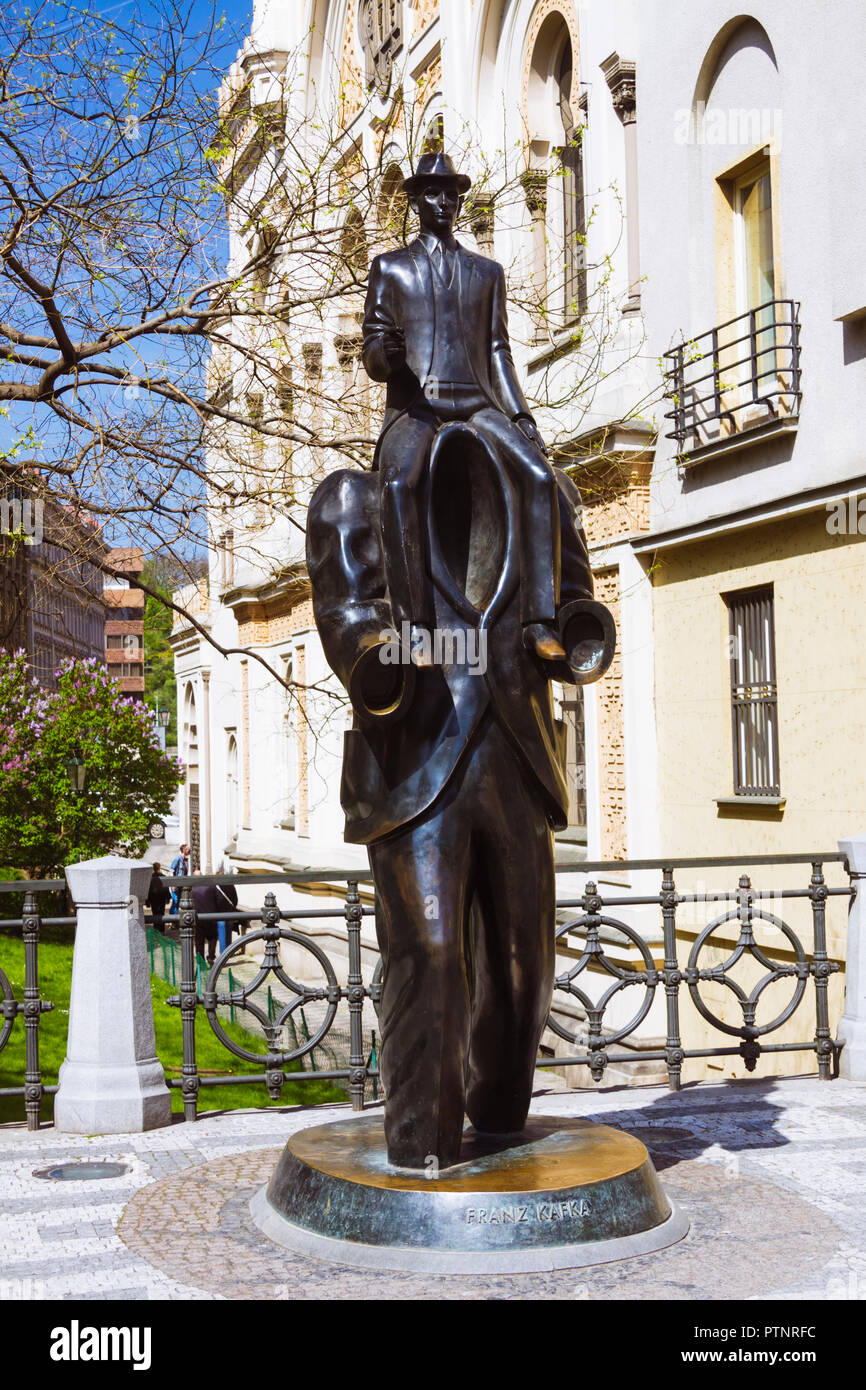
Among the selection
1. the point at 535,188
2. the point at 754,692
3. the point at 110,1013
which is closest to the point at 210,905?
the point at 754,692

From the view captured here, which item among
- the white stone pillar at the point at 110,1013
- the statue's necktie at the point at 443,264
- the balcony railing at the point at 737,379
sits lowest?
the white stone pillar at the point at 110,1013

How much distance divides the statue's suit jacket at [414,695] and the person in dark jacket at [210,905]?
13151mm

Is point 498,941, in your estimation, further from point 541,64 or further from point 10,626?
point 541,64

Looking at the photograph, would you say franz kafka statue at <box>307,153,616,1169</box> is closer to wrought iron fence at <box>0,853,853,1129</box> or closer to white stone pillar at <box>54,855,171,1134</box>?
wrought iron fence at <box>0,853,853,1129</box>

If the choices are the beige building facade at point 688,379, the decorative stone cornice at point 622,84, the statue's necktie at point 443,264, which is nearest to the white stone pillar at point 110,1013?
the statue's necktie at point 443,264

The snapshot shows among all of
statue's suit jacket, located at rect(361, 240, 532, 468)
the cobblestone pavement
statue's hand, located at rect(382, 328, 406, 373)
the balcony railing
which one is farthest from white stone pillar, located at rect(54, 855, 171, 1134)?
the balcony railing

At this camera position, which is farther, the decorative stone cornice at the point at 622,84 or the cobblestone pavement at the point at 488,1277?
the decorative stone cornice at the point at 622,84

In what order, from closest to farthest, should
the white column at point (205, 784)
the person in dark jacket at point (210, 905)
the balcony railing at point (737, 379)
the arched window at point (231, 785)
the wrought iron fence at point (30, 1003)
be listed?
1. the wrought iron fence at point (30, 1003)
2. the balcony railing at point (737, 379)
3. the person in dark jacket at point (210, 905)
4. the arched window at point (231, 785)
5. the white column at point (205, 784)

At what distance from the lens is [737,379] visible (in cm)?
1524

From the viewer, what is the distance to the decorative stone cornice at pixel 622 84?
1641 centimetres

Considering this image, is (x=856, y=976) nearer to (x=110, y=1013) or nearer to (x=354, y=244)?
(x=110, y=1013)

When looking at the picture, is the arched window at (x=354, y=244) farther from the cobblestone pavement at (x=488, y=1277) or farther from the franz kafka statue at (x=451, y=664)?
the cobblestone pavement at (x=488, y=1277)

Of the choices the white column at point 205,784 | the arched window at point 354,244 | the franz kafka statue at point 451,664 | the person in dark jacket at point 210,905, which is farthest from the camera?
the white column at point 205,784

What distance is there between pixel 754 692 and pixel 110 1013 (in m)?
8.99
